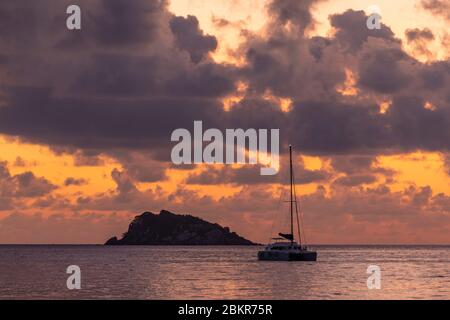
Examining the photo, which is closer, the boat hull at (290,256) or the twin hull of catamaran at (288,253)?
the boat hull at (290,256)

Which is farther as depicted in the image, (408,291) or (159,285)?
(159,285)

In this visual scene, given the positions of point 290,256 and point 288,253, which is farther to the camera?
point 288,253

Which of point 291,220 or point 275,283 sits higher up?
point 291,220

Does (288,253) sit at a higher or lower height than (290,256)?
higher

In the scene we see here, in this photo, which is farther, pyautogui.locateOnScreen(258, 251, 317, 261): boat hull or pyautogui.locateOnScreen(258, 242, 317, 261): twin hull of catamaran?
pyautogui.locateOnScreen(258, 242, 317, 261): twin hull of catamaran

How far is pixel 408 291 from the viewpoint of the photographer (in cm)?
10706
